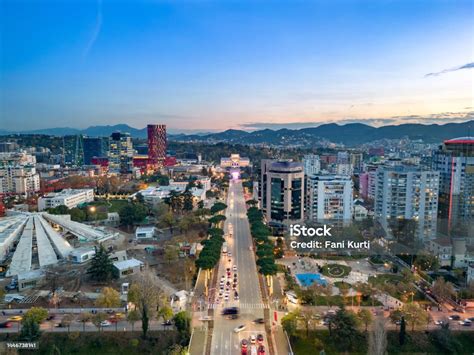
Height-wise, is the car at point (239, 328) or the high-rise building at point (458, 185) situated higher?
the high-rise building at point (458, 185)

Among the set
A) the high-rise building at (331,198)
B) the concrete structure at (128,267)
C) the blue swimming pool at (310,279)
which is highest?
the high-rise building at (331,198)

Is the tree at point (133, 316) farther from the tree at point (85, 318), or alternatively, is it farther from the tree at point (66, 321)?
the tree at point (66, 321)

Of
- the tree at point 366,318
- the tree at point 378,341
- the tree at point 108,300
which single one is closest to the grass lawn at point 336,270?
the tree at point 366,318

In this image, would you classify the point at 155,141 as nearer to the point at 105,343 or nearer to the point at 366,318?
the point at 105,343

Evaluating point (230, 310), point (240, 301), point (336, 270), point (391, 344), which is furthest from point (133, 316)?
point (336, 270)

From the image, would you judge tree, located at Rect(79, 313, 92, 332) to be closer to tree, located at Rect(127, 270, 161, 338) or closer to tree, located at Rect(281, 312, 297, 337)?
tree, located at Rect(127, 270, 161, 338)

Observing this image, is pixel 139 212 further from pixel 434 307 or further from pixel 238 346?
pixel 434 307
